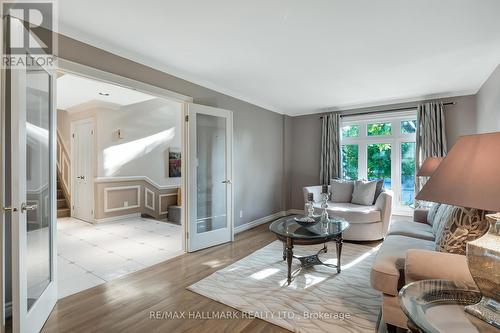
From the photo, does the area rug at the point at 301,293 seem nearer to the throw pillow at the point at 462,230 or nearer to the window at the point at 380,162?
the throw pillow at the point at 462,230

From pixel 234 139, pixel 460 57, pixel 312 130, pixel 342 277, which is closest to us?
pixel 342 277

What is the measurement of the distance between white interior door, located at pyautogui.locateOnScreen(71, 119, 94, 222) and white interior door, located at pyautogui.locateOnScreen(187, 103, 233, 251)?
3040 mm

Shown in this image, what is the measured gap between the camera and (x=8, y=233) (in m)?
1.77

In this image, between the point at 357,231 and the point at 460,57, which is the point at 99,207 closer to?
the point at 357,231

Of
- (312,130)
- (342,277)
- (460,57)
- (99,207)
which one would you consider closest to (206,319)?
(342,277)

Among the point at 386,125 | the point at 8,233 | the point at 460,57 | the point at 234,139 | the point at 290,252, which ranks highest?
the point at 460,57

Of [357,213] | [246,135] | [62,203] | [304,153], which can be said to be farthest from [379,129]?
[62,203]

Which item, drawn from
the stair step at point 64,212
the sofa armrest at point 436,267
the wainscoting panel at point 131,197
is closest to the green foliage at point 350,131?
the sofa armrest at point 436,267

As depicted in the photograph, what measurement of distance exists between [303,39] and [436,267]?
2200mm

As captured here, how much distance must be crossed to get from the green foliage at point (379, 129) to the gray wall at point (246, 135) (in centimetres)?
188

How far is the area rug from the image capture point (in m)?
1.99

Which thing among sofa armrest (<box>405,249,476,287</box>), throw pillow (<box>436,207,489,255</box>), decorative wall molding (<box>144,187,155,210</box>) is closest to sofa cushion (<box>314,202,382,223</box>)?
throw pillow (<box>436,207,489,255</box>)

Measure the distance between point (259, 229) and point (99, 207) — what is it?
11.0ft

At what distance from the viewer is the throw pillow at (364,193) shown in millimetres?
4363
